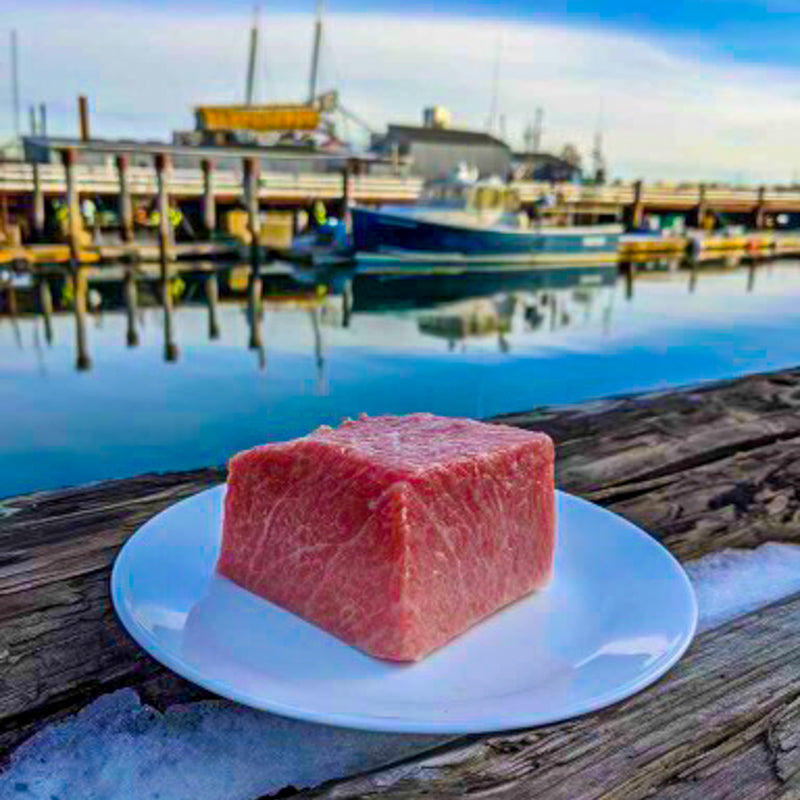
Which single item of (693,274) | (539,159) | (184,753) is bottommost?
(693,274)

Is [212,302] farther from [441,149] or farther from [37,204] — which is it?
[441,149]

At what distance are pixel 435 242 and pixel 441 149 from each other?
17.4 m

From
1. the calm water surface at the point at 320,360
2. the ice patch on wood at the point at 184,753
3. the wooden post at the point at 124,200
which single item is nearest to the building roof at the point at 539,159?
the calm water surface at the point at 320,360

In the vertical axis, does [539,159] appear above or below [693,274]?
above

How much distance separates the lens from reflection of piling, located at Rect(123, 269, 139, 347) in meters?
14.2

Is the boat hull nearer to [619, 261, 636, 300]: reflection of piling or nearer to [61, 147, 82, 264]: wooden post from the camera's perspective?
[619, 261, 636, 300]: reflection of piling

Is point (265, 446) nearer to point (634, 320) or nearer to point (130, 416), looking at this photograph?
point (130, 416)

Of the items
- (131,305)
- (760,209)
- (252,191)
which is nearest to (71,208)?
(252,191)

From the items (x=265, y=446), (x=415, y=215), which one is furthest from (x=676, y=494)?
(x=415, y=215)

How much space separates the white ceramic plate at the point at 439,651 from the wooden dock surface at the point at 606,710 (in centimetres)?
7

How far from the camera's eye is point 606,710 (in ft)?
2.97

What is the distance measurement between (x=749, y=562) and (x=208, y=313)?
16.8 metres

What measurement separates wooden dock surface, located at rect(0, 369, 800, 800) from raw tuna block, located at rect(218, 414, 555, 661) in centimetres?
18

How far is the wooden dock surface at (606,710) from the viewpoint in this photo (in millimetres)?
799
